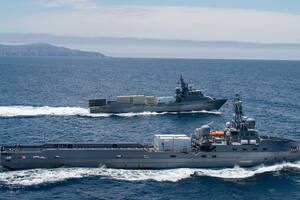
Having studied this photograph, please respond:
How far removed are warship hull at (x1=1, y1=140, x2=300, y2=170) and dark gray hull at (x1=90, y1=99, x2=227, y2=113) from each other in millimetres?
54985

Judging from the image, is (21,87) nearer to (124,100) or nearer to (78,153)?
(124,100)

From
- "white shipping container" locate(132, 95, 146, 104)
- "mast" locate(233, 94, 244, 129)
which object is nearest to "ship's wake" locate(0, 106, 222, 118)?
"white shipping container" locate(132, 95, 146, 104)

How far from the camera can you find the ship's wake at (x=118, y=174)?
62309 mm

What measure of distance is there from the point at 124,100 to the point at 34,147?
58882 mm

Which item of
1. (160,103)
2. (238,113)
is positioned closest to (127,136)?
(238,113)

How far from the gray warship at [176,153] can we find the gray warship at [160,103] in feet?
178

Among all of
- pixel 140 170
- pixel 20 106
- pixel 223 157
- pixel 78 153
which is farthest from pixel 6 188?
pixel 20 106

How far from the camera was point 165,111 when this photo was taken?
416 feet

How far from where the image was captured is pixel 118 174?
65438mm

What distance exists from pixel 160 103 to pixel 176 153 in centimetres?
5974

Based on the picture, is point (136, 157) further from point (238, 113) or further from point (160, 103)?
point (160, 103)

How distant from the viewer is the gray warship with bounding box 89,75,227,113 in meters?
125

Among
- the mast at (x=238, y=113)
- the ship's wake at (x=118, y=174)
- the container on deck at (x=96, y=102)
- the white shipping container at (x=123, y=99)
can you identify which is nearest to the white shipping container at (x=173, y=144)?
the ship's wake at (x=118, y=174)

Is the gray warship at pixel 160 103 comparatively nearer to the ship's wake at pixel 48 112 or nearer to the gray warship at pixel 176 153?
the ship's wake at pixel 48 112
